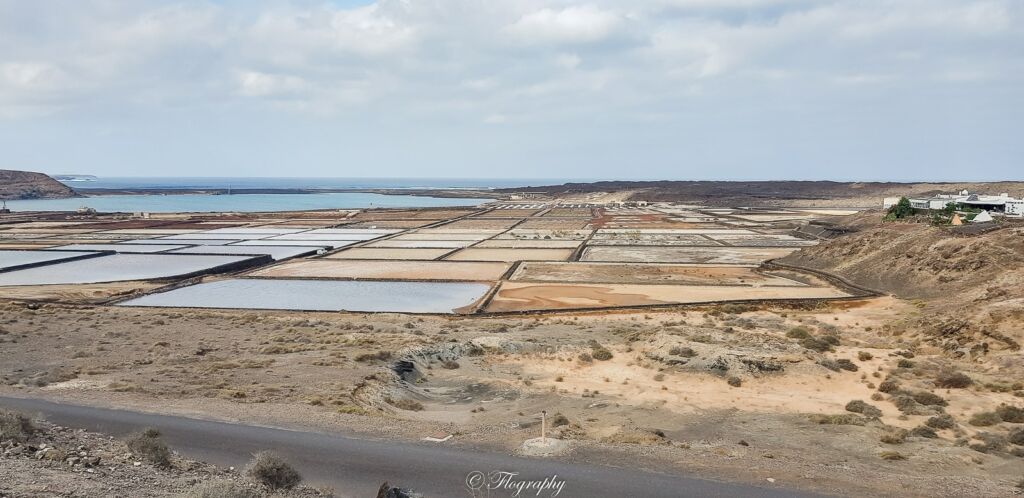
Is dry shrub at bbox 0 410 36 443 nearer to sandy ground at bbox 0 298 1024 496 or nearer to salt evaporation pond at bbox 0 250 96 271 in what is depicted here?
sandy ground at bbox 0 298 1024 496

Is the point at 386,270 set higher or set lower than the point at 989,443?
lower

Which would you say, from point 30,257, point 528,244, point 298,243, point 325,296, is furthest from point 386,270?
point 30,257

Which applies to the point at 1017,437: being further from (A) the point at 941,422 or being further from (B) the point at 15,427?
(B) the point at 15,427

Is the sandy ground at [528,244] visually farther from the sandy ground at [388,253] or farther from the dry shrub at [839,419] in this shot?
the dry shrub at [839,419]

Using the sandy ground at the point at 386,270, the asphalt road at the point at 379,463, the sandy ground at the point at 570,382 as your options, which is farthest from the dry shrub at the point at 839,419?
the sandy ground at the point at 386,270

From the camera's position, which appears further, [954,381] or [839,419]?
[954,381]

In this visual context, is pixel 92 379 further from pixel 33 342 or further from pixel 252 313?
pixel 252 313

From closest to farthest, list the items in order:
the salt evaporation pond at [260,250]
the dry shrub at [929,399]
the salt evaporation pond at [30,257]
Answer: the dry shrub at [929,399], the salt evaporation pond at [30,257], the salt evaporation pond at [260,250]
